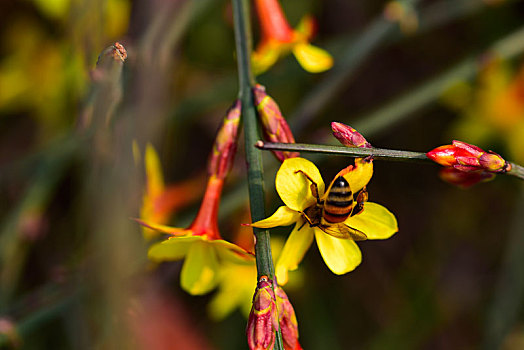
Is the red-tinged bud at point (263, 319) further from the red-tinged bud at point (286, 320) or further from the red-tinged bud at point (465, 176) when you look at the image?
the red-tinged bud at point (465, 176)

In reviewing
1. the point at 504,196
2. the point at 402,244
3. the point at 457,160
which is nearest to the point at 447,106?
the point at 504,196

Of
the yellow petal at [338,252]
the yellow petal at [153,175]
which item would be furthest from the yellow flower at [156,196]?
the yellow petal at [338,252]

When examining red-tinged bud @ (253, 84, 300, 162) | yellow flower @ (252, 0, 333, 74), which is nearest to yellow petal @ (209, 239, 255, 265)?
red-tinged bud @ (253, 84, 300, 162)

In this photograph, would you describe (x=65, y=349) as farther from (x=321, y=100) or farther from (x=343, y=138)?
(x=343, y=138)

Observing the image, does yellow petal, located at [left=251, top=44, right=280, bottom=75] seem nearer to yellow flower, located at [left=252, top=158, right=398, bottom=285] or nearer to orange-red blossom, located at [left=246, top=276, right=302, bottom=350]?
yellow flower, located at [left=252, top=158, right=398, bottom=285]

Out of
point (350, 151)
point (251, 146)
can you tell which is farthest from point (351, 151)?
point (251, 146)
